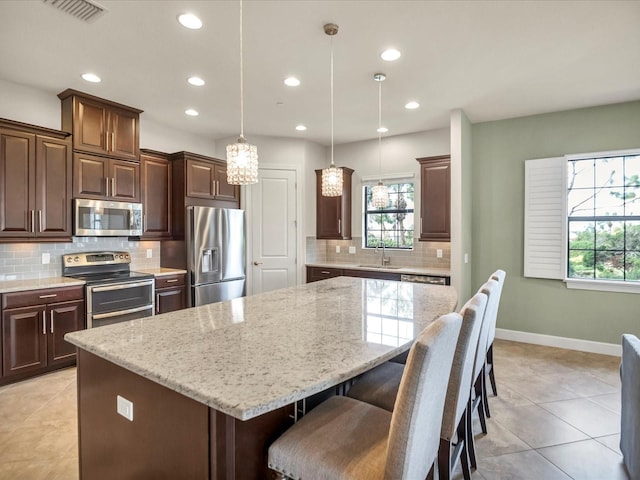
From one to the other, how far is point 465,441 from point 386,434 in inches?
36.9

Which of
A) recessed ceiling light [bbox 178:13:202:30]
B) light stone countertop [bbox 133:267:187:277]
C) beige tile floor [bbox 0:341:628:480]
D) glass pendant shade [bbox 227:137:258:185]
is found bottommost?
beige tile floor [bbox 0:341:628:480]

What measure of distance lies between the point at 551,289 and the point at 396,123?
9.10 feet

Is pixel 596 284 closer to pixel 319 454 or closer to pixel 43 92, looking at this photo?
pixel 319 454

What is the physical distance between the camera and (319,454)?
1133 mm

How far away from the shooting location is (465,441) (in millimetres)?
1901

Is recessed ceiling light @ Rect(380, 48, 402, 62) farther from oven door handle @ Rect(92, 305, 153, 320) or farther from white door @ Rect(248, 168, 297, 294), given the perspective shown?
oven door handle @ Rect(92, 305, 153, 320)

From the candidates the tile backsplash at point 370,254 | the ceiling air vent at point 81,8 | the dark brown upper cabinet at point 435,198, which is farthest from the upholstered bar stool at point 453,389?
the tile backsplash at point 370,254

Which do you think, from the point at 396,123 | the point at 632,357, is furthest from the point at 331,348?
the point at 396,123

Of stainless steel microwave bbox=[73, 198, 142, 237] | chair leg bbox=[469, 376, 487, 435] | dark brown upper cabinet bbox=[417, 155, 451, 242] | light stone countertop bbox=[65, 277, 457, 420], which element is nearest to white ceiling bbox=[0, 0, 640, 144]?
dark brown upper cabinet bbox=[417, 155, 451, 242]

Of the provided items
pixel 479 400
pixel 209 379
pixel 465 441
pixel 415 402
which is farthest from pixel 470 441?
pixel 209 379

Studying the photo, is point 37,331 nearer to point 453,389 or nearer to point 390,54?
point 453,389

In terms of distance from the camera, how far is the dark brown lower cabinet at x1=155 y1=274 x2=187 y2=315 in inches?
159

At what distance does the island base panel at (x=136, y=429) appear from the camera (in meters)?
1.12

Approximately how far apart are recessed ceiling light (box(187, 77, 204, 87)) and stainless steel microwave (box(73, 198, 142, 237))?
158cm
